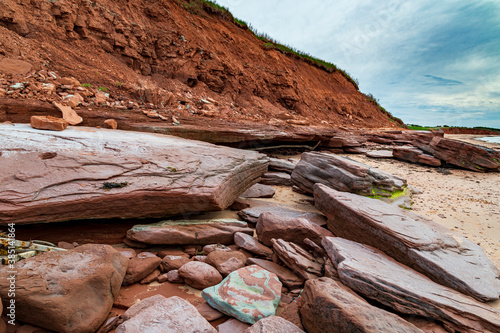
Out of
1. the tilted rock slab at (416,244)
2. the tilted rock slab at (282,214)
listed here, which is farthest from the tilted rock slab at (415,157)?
the tilted rock slab at (282,214)

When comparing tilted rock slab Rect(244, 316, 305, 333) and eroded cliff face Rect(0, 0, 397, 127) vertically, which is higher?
eroded cliff face Rect(0, 0, 397, 127)

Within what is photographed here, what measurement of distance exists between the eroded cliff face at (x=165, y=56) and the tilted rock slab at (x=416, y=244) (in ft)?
19.3

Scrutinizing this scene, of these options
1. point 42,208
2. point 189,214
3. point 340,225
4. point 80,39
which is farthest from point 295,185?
point 80,39

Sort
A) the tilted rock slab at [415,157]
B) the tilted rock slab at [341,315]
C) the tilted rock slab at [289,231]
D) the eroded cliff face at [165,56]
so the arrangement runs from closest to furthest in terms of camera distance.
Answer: the tilted rock slab at [341,315], the tilted rock slab at [289,231], the eroded cliff face at [165,56], the tilted rock slab at [415,157]

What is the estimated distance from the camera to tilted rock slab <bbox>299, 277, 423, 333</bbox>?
4.39 ft

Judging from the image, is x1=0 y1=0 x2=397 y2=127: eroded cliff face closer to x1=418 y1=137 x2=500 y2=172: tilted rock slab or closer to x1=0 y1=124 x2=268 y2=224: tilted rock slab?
x1=0 y1=124 x2=268 y2=224: tilted rock slab

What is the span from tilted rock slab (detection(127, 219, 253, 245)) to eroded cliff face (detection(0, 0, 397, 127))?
16.7ft

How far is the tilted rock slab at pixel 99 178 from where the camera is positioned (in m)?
2.23

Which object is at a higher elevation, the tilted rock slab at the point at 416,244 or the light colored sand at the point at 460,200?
the light colored sand at the point at 460,200

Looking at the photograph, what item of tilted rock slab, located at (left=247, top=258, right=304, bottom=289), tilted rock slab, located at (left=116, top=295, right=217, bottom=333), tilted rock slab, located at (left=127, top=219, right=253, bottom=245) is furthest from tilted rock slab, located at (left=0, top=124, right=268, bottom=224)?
tilted rock slab, located at (left=116, top=295, right=217, bottom=333)

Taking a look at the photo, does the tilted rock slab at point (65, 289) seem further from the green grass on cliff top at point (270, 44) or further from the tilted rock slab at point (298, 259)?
the green grass on cliff top at point (270, 44)

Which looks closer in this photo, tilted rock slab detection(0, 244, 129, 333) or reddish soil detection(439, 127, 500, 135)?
tilted rock slab detection(0, 244, 129, 333)

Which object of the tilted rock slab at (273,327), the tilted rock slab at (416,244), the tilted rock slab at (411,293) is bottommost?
the tilted rock slab at (273,327)

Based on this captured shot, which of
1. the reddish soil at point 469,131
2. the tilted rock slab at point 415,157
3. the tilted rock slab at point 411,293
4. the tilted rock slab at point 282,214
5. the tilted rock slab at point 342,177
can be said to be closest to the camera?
the tilted rock slab at point 411,293
